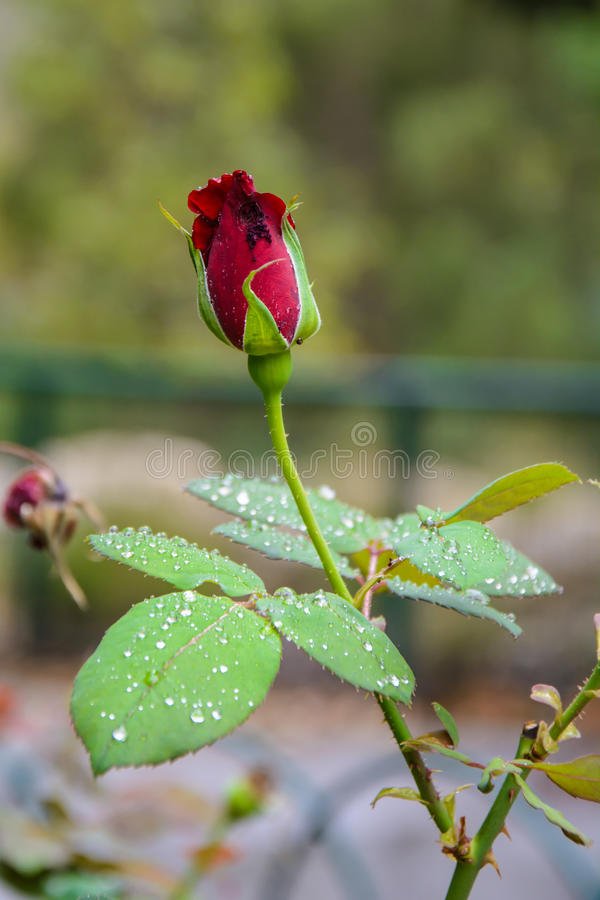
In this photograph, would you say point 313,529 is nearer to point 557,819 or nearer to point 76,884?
point 557,819

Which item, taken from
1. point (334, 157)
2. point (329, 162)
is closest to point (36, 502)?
point (329, 162)

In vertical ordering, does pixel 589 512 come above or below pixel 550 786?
above

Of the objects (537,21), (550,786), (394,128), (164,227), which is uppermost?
(537,21)

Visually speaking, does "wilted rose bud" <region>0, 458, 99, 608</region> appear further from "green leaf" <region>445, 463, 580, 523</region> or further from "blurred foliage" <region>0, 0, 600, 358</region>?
"blurred foliage" <region>0, 0, 600, 358</region>

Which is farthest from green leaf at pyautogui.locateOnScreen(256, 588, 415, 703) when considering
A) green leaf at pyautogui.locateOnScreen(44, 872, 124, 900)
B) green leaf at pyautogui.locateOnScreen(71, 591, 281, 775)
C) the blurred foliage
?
the blurred foliage

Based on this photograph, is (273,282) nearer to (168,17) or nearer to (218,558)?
(218,558)

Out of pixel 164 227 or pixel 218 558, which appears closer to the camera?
pixel 218 558

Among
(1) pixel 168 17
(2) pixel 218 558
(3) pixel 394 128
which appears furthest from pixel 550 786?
(3) pixel 394 128
